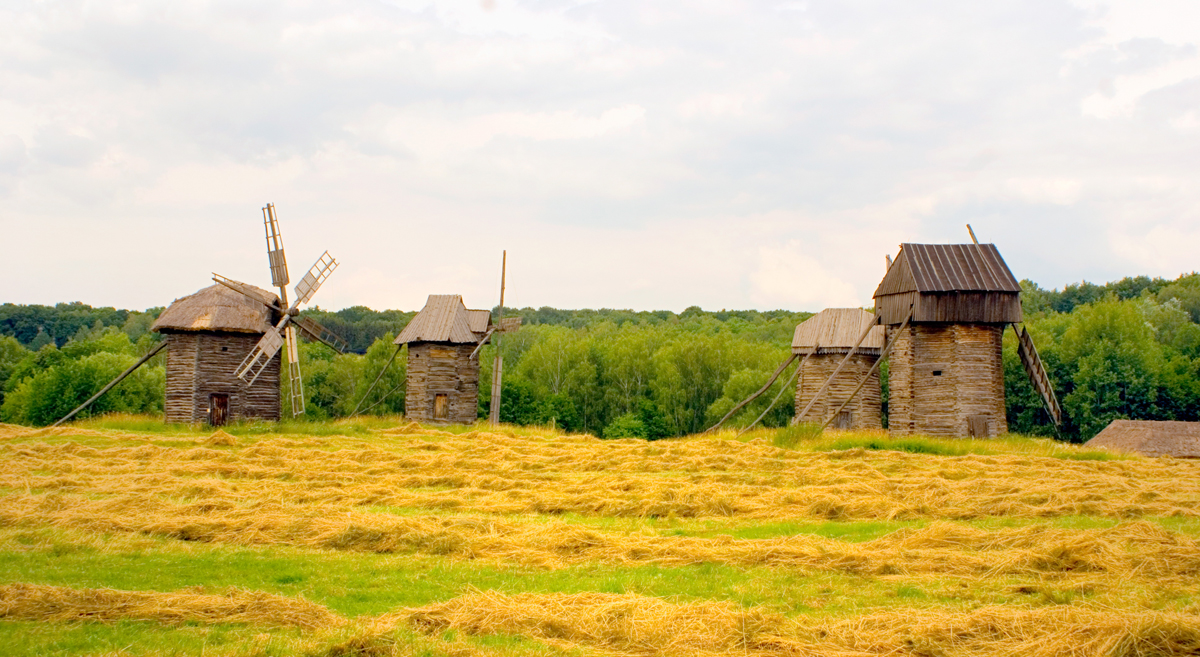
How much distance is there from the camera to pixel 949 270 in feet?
107

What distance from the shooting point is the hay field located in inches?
305

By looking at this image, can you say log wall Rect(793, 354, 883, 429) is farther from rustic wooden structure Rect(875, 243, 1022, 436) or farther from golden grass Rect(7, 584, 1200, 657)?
golden grass Rect(7, 584, 1200, 657)

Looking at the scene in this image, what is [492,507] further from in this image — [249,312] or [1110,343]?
[1110,343]

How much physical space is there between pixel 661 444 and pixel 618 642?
20.2 metres

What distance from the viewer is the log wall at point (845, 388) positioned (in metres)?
37.9

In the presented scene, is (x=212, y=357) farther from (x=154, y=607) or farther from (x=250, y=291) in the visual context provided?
(x=154, y=607)

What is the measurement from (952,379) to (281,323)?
27339mm

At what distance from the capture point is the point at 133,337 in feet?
359

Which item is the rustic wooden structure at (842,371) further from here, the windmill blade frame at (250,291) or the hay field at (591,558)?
the windmill blade frame at (250,291)

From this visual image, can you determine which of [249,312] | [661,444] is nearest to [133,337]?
[249,312]

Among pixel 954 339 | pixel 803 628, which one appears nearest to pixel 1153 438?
pixel 954 339

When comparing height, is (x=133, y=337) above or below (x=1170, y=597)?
above

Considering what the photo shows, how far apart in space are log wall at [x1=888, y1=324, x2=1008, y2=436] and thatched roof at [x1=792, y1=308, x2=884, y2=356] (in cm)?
400

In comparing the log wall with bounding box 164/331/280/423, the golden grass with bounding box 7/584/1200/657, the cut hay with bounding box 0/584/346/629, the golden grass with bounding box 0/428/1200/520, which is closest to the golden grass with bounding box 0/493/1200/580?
the golden grass with bounding box 0/428/1200/520
